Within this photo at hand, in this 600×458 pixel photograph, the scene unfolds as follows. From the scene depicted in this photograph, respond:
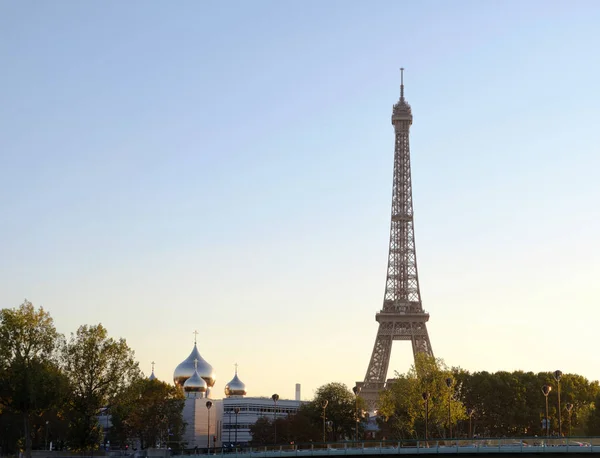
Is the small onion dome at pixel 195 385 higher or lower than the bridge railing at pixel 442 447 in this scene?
higher

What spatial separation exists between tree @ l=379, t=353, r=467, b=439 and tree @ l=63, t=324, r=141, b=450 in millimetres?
39599

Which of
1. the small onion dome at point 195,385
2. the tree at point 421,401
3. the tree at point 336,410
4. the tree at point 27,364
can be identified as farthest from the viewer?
the small onion dome at point 195,385

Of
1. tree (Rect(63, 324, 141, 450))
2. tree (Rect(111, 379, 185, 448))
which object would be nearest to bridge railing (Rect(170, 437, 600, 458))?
tree (Rect(63, 324, 141, 450))

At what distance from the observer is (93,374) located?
118 m

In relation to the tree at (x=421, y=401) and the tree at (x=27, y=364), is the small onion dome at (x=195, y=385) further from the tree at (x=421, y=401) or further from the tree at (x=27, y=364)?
the tree at (x=27, y=364)

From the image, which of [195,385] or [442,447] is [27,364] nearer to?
[442,447]

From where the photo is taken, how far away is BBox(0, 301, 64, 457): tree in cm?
11044

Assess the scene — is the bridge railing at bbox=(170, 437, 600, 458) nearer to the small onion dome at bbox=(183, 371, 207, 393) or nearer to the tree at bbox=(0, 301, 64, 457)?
the tree at bbox=(0, 301, 64, 457)

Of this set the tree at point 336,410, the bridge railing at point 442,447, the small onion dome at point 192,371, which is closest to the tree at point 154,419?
the tree at point 336,410

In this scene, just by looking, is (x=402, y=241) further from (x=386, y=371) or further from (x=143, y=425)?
(x=143, y=425)

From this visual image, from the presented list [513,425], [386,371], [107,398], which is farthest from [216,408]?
[107,398]

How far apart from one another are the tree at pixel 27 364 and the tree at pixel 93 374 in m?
4.76

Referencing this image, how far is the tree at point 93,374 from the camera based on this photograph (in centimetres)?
11731

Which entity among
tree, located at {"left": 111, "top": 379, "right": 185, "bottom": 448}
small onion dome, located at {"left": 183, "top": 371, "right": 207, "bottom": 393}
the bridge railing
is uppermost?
small onion dome, located at {"left": 183, "top": 371, "right": 207, "bottom": 393}
